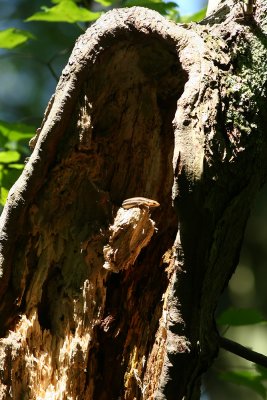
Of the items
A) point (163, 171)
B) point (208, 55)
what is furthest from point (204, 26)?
point (163, 171)

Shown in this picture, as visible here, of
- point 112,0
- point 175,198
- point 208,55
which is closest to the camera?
point 175,198

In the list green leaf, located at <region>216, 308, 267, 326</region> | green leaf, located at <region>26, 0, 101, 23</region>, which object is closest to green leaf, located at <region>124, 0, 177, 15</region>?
green leaf, located at <region>26, 0, 101, 23</region>

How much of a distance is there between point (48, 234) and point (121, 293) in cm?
16

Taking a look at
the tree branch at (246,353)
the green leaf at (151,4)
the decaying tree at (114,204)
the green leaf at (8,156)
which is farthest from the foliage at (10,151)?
the tree branch at (246,353)

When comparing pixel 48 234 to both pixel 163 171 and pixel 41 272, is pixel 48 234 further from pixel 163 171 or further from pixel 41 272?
pixel 163 171

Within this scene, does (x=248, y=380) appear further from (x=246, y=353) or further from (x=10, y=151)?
(x=10, y=151)

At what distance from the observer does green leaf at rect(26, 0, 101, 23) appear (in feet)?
5.80

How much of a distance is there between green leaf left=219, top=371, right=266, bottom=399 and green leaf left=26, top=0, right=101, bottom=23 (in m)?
1.07

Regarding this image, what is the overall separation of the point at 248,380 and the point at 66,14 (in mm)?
1124

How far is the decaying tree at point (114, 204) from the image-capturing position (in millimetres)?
1015

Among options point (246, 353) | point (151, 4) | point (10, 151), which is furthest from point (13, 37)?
point (246, 353)

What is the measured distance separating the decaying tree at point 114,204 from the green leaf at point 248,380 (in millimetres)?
763

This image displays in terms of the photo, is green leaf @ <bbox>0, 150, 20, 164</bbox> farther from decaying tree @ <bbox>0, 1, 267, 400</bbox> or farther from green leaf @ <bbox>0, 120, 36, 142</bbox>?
decaying tree @ <bbox>0, 1, 267, 400</bbox>

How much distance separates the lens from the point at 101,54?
43.2 inches
